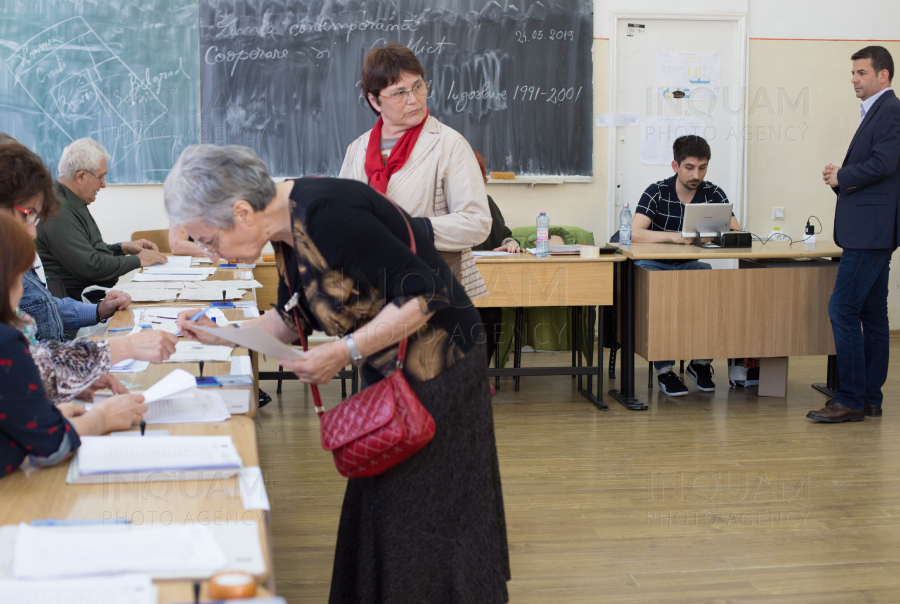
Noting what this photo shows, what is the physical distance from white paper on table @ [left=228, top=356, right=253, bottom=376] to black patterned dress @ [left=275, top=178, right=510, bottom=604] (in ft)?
1.37

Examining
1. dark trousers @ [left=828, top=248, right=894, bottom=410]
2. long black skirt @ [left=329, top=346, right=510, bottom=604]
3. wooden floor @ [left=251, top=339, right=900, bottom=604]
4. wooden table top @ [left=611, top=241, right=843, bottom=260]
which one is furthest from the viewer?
wooden table top @ [left=611, top=241, right=843, bottom=260]

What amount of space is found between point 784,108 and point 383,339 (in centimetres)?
512

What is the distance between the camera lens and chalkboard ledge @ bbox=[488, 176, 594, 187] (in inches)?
214

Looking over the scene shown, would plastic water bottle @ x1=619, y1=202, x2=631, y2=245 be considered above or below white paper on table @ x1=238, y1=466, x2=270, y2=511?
above

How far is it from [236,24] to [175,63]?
18.8 inches

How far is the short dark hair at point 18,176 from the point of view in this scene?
1853 mm

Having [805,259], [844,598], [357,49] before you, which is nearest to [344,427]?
[844,598]

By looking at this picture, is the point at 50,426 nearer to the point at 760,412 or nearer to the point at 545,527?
the point at 545,527

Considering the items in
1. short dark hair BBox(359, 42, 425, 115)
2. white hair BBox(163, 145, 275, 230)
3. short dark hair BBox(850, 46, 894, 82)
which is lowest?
white hair BBox(163, 145, 275, 230)

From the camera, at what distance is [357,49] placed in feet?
17.2

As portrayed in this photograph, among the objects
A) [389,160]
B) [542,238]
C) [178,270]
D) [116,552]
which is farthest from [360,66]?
[116,552]

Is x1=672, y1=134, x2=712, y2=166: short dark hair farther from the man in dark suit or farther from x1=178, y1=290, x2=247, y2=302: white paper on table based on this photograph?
x1=178, y1=290, x2=247, y2=302: white paper on table

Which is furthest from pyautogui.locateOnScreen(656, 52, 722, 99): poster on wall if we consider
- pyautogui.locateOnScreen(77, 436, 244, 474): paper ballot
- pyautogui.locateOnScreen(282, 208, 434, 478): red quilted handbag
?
pyautogui.locateOnScreen(77, 436, 244, 474): paper ballot

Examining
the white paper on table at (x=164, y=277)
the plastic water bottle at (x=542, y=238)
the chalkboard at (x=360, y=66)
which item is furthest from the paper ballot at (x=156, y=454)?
the chalkboard at (x=360, y=66)
